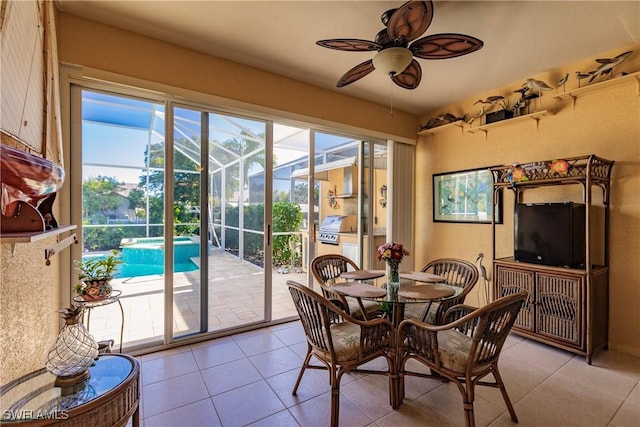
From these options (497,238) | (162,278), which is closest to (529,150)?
(497,238)

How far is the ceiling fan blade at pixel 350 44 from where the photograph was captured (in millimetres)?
1948

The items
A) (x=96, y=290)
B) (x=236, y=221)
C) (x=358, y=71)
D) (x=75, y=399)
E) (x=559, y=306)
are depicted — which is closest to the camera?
(x=75, y=399)

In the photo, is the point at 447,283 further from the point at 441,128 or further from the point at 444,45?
the point at 441,128

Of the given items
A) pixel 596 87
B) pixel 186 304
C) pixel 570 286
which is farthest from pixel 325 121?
pixel 570 286

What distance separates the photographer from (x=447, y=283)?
2719 mm

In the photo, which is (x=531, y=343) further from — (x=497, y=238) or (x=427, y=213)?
(x=427, y=213)

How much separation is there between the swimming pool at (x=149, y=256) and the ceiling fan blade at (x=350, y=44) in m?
2.18

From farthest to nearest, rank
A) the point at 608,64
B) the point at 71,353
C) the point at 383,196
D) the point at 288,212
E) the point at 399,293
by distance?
the point at 288,212 < the point at 383,196 < the point at 608,64 < the point at 399,293 < the point at 71,353

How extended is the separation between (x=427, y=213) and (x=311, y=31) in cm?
307

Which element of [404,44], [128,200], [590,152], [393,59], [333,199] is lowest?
[128,200]

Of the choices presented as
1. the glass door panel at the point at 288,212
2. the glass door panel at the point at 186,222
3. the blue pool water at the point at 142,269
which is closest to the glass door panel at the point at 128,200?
the blue pool water at the point at 142,269

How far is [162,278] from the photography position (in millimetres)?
2891

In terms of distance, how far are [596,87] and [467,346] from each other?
2.83 meters

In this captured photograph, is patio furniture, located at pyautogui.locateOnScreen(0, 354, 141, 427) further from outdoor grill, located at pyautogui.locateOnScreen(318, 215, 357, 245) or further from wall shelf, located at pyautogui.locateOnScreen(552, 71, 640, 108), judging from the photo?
wall shelf, located at pyautogui.locateOnScreen(552, 71, 640, 108)
